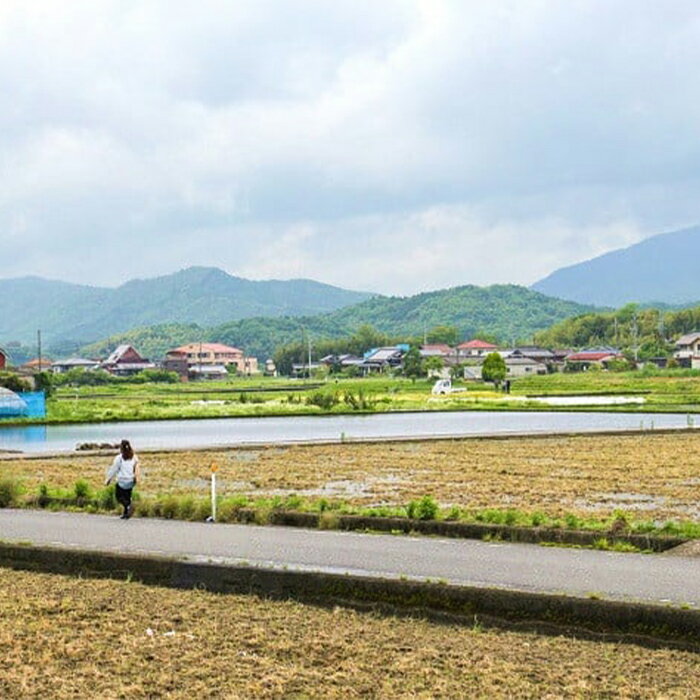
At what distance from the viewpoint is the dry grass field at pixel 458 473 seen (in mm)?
15266

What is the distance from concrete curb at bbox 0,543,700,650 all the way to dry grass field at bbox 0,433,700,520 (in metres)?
5.27

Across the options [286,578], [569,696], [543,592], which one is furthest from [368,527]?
[569,696]

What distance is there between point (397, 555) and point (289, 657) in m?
3.06

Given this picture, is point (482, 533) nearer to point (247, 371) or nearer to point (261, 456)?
point (261, 456)

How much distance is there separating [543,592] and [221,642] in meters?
2.55

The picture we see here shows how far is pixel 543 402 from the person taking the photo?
53062mm

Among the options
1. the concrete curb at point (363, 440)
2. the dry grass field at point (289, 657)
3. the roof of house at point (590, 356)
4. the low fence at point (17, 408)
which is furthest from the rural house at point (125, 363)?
the dry grass field at point (289, 657)

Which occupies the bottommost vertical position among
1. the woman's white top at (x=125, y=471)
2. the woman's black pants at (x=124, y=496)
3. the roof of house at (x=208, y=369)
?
the woman's black pants at (x=124, y=496)

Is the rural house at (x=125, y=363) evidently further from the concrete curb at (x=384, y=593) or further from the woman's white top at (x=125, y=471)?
the concrete curb at (x=384, y=593)

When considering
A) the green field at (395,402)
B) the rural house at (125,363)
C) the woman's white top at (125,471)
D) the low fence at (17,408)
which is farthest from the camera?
the rural house at (125,363)

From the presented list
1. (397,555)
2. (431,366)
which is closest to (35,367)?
(431,366)

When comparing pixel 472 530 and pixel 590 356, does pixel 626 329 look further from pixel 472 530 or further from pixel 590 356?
pixel 472 530

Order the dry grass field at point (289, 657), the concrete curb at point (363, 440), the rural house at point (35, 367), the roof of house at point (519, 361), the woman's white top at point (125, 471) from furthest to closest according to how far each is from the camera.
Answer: the roof of house at point (519, 361), the rural house at point (35, 367), the concrete curb at point (363, 440), the woman's white top at point (125, 471), the dry grass field at point (289, 657)

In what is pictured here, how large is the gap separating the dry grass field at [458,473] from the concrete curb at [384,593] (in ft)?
17.3
